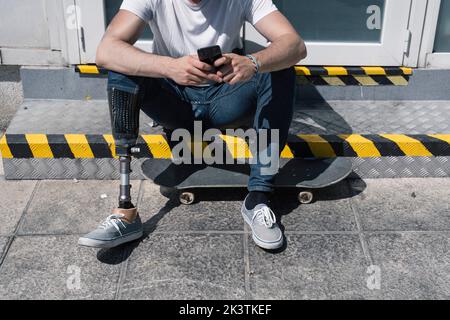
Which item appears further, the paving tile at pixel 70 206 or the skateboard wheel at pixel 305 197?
the skateboard wheel at pixel 305 197

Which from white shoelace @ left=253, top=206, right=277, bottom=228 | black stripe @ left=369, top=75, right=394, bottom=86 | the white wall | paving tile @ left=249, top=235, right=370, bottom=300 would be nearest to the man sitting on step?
white shoelace @ left=253, top=206, right=277, bottom=228

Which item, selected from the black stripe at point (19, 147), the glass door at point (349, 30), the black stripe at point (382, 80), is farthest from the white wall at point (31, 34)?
Answer: the black stripe at point (382, 80)

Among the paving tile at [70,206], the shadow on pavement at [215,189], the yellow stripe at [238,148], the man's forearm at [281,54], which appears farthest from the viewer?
the yellow stripe at [238,148]

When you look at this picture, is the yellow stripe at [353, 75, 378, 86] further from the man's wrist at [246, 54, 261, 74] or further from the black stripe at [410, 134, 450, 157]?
the man's wrist at [246, 54, 261, 74]

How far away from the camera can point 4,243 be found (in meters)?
3.45

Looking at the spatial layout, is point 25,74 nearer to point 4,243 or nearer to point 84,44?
point 84,44

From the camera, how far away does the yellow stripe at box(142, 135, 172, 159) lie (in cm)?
401

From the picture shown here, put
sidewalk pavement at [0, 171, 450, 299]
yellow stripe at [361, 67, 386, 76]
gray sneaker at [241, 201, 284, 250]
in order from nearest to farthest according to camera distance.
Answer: sidewalk pavement at [0, 171, 450, 299] < gray sneaker at [241, 201, 284, 250] < yellow stripe at [361, 67, 386, 76]

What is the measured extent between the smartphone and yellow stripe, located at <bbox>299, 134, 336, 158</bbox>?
1223 mm

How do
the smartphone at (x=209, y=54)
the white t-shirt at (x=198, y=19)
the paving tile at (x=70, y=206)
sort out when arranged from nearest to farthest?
the smartphone at (x=209, y=54) → the white t-shirt at (x=198, y=19) → the paving tile at (x=70, y=206)

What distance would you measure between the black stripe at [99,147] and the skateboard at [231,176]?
0.94 feet

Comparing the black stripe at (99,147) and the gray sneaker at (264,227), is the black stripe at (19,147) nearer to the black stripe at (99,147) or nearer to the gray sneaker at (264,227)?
the black stripe at (99,147)

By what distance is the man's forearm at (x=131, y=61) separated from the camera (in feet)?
10.4
